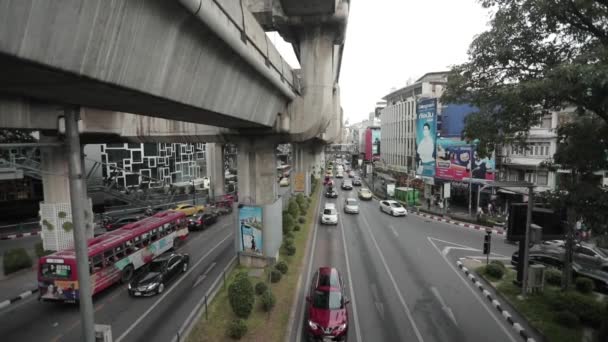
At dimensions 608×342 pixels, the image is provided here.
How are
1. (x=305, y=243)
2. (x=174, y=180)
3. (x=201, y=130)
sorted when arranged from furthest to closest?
(x=174, y=180)
(x=305, y=243)
(x=201, y=130)

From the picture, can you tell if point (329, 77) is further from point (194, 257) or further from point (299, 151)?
point (299, 151)

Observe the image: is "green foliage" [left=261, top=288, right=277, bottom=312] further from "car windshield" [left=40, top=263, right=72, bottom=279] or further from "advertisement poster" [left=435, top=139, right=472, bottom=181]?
"advertisement poster" [left=435, top=139, right=472, bottom=181]

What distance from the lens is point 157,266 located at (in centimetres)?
1496

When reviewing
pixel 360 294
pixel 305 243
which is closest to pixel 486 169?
pixel 305 243

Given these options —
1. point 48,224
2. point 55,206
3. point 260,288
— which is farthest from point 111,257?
point 48,224

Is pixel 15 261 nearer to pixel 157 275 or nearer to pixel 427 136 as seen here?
pixel 157 275

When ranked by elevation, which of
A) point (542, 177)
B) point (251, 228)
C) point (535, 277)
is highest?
point (542, 177)

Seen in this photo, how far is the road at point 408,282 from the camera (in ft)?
35.6

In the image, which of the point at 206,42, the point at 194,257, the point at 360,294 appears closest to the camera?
the point at 206,42

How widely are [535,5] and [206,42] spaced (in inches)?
333

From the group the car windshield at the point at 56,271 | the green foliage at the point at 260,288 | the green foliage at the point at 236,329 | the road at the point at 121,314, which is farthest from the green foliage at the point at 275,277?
the car windshield at the point at 56,271

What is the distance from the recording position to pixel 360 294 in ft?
44.4

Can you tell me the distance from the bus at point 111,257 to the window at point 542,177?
32.3 meters

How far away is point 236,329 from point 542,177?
32.2m
